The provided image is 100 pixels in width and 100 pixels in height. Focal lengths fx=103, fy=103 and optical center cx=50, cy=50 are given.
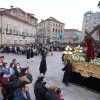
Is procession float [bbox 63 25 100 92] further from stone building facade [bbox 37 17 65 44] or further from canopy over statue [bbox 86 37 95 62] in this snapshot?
stone building facade [bbox 37 17 65 44]

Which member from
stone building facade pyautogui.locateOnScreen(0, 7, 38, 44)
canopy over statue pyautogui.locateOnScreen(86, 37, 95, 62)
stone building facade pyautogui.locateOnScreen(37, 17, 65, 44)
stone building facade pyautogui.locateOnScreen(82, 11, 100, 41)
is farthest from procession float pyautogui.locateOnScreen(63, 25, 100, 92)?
stone building facade pyautogui.locateOnScreen(82, 11, 100, 41)

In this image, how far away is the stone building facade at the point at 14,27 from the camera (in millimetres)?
21906

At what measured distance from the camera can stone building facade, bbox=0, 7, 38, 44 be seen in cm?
2191

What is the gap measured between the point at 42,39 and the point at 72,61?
41877 mm

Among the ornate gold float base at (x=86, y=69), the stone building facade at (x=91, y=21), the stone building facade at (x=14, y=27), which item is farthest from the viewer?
the stone building facade at (x=91, y=21)

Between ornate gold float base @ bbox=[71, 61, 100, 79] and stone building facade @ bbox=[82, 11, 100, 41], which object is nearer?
ornate gold float base @ bbox=[71, 61, 100, 79]

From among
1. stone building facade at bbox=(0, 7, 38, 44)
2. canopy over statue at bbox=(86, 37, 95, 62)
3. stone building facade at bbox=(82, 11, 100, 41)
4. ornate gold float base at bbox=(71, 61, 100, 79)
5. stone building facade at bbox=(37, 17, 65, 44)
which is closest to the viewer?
ornate gold float base at bbox=(71, 61, 100, 79)

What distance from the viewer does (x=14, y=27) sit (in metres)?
25.0

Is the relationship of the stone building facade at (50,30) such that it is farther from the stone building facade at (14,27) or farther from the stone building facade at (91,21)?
the stone building facade at (14,27)

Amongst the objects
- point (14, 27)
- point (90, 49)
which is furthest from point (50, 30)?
point (90, 49)

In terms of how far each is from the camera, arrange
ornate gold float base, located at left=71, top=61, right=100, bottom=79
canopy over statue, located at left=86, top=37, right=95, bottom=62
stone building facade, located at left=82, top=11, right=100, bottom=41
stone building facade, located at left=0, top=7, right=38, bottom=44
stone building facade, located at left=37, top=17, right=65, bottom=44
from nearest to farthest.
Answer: ornate gold float base, located at left=71, top=61, right=100, bottom=79 → canopy over statue, located at left=86, top=37, right=95, bottom=62 → stone building facade, located at left=0, top=7, right=38, bottom=44 → stone building facade, located at left=37, top=17, right=65, bottom=44 → stone building facade, located at left=82, top=11, right=100, bottom=41

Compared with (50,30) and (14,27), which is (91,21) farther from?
(14,27)

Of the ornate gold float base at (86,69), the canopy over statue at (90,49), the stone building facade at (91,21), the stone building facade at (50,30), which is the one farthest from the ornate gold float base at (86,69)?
the stone building facade at (91,21)

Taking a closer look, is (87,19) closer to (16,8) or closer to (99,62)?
(16,8)
